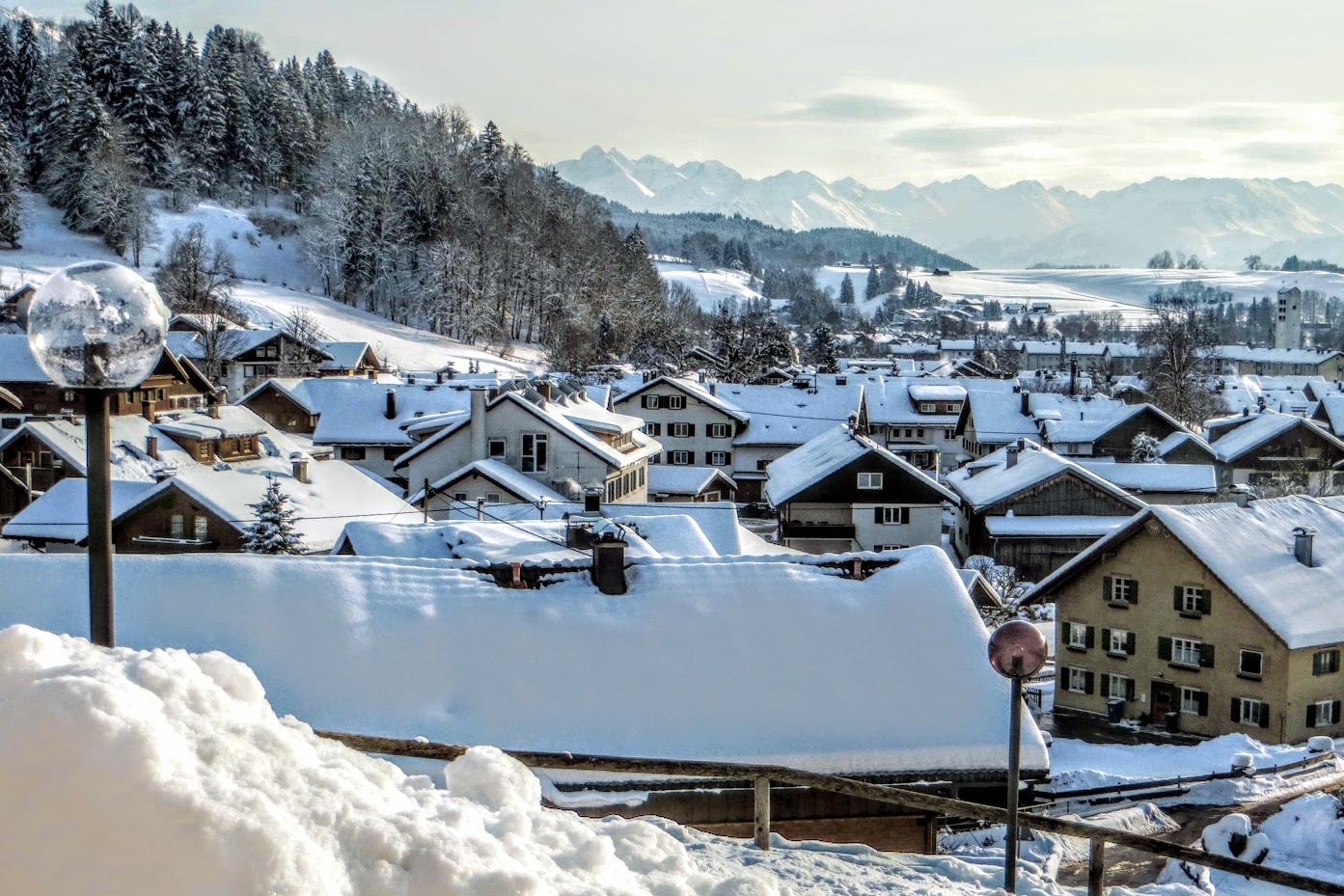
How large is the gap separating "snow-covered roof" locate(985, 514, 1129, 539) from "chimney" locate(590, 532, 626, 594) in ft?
88.1

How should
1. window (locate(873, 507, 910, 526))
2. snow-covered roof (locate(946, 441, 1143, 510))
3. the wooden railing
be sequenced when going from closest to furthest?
the wooden railing → window (locate(873, 507, 910, 526)) → snow-covered roof (locate(946, 441, 1143, 510))

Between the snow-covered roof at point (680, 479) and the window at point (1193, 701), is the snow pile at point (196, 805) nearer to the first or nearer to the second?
the window at point (1193, 701)

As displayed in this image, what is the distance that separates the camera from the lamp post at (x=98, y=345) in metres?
4.32

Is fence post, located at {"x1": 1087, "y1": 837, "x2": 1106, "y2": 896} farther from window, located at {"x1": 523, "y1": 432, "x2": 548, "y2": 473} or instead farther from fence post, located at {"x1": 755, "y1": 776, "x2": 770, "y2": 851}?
window, located at {"x1": 523, "y1": 432, "x2": 548, "y2": 473}

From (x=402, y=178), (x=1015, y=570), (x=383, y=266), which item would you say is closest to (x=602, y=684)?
(x=1015, y=570)

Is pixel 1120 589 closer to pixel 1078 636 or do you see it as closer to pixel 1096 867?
pixel 1078 636

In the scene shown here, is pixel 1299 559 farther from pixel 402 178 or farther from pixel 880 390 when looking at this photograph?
pixel 402 178

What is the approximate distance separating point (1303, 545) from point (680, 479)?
923 inches

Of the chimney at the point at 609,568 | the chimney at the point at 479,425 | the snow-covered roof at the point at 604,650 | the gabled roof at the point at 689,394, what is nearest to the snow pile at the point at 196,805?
the snow-covered roof at the point at 604,650

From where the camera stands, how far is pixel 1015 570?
123ft

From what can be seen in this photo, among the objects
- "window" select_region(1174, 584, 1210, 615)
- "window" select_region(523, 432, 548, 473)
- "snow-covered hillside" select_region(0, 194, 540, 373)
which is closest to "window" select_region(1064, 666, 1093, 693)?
"window" select_region(1174, 584, 1210, 615)

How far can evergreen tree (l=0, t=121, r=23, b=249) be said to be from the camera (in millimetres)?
78312

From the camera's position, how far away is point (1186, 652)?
82.1ft

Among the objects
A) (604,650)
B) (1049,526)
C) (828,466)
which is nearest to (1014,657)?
(604,650)
